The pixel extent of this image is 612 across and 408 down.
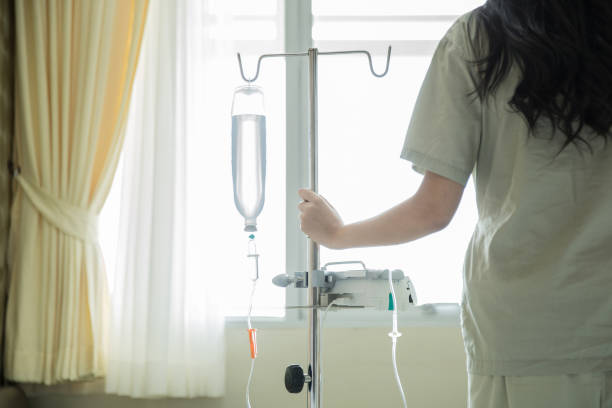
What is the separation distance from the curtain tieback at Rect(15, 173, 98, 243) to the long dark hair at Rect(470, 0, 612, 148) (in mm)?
1903

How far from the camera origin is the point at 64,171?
7.54 feet

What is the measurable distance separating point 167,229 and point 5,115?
2.68 ft

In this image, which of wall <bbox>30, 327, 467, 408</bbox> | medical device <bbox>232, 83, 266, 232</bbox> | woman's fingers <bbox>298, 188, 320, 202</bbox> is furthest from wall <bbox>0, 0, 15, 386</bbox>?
woman's fingers <bbox>298, 188, 320, 202</bbox>

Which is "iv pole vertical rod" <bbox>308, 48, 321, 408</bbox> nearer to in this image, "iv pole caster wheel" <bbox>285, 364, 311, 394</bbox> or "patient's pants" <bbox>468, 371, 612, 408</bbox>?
"iv pole caster wheel" <bbox>285, 364, 311, 394</bbox>

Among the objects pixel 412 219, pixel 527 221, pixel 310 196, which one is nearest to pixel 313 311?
pixel 310 196

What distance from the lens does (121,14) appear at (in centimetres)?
238

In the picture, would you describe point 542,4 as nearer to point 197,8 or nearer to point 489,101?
point 489,101

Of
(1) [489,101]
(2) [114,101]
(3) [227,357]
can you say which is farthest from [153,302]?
(1) [489,101]

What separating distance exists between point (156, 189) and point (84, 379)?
0.78 m

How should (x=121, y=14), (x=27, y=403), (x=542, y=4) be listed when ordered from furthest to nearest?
(x=121, y=14) < (x=27, y=403) < (x=542, y=4)

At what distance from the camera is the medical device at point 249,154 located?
146 centimetres

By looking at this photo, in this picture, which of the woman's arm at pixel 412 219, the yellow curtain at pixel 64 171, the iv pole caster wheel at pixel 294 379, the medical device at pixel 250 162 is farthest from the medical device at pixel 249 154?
the yellow curtain at pixel 64 171

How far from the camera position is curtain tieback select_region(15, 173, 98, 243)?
2.26m

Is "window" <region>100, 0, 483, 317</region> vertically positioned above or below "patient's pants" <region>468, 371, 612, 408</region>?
above
